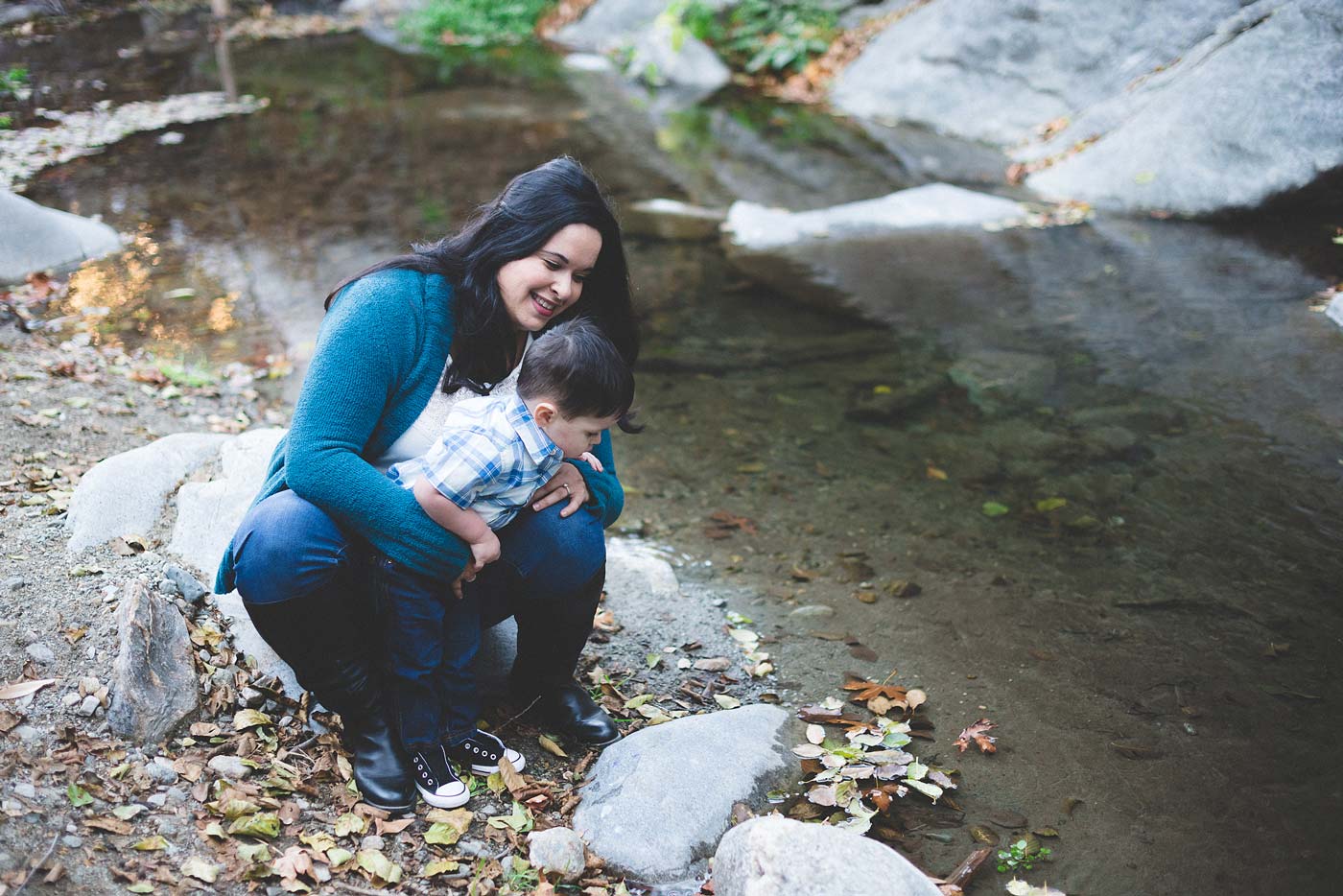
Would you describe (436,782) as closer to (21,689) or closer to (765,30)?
(21,689)

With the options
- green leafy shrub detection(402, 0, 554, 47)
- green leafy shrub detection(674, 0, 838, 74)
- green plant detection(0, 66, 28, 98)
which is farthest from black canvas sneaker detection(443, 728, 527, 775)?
green leafy shrub detection(402, 0, 554, 47)

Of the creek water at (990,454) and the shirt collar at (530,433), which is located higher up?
the shirt collar at (530,433)

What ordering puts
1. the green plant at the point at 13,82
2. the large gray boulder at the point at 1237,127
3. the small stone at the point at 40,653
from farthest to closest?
the green plant at the point at 13,82 → the large gray boulder at the point at 1237,127 → the small stone at the point at 40,653

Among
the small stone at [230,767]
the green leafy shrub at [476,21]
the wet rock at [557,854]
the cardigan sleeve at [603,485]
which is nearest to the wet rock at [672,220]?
the cardigan sleeve at [603,485]

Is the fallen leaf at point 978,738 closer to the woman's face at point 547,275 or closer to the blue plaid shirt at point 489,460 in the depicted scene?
the blue plaid shirt at point 489,460

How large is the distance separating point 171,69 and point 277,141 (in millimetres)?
5250

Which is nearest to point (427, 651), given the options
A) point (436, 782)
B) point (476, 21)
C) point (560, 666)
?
point (436, 782)

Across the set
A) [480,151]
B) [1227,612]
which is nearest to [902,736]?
[1227,612]

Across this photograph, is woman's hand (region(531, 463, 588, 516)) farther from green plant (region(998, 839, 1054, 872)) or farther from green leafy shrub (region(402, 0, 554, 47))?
green leafy shrub (region(402, 0, 554, 47))

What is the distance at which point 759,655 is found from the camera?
3545 millimetres

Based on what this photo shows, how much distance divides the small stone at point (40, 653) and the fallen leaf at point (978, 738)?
2.59 metres

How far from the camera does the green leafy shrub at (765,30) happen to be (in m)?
14.0

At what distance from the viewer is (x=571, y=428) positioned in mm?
2637

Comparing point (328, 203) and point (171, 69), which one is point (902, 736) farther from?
point (171, 69)
